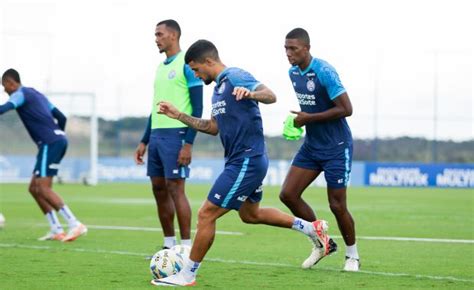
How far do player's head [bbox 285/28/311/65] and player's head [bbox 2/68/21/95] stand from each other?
551 cm

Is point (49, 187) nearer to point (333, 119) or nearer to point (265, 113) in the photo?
point (333, 119)

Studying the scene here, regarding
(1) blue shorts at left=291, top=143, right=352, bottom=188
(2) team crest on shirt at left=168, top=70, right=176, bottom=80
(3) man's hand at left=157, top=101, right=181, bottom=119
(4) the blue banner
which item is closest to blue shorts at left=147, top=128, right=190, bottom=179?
(2) team crest on shirt at left=168, top=70, right=176, bottom=80

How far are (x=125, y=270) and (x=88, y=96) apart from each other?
29614 mm

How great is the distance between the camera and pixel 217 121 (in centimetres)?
986

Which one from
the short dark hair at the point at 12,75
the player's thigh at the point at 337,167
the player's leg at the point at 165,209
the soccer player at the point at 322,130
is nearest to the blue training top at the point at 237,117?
the soccer player at the point at 322,130

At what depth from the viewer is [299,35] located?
1095 centimetres

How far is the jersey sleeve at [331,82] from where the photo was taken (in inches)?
426

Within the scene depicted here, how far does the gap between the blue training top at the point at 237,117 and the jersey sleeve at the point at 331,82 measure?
1.34 m

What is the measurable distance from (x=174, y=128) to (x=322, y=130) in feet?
6.50

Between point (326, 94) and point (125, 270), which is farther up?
point (326, 94)

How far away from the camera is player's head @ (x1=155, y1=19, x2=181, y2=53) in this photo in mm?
12211

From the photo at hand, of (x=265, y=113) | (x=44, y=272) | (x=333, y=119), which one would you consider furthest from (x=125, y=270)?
(x=265, y=113)

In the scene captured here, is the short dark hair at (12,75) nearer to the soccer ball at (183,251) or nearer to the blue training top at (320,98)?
the blue training top at (320,98)

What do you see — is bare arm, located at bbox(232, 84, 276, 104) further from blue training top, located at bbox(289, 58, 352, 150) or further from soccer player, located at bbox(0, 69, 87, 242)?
soccer player, located at bbox(0, 69, 87, 242)
